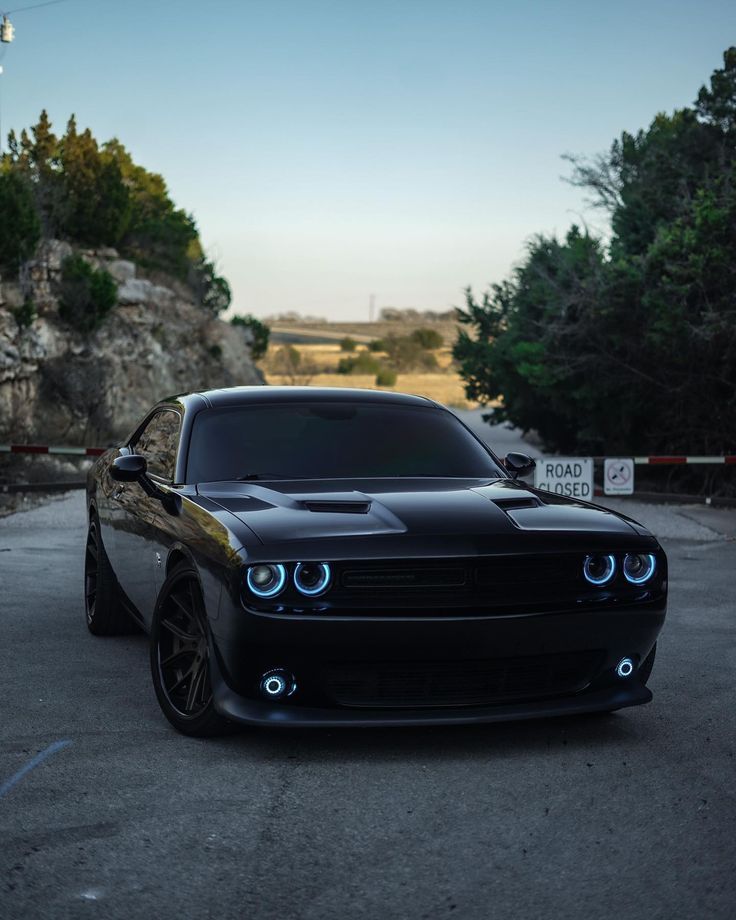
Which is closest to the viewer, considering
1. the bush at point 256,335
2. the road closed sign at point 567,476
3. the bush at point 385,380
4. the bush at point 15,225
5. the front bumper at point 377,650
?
the front bumper at point 377,650

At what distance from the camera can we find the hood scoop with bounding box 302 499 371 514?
Result: 5.42 metres

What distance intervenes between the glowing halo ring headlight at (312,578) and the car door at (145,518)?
1449 millimetres

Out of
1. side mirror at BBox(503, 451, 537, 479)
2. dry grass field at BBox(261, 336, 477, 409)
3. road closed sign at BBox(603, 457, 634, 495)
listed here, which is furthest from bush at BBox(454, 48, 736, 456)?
dry grass field at BBox(261, 336, 477, 409)

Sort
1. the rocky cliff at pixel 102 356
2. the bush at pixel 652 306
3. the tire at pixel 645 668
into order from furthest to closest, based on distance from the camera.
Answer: the rocky cliff at pixel 102 356
the bush at pixel 652 306
the tire at pixel 645 668

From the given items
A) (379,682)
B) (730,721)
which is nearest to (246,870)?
(379,682)

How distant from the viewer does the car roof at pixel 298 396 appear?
22.6 ft

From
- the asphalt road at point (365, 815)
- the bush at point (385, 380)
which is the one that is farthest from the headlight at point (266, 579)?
the bush at point (385, 380)

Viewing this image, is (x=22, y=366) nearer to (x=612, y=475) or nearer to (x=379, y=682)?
(x=612, y=475)

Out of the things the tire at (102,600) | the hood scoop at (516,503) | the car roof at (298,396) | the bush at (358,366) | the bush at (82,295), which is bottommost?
the bush at (358,366)

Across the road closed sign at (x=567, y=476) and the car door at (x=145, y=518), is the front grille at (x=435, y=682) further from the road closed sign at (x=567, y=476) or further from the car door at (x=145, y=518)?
the road closed sign at (x=567, y=476)

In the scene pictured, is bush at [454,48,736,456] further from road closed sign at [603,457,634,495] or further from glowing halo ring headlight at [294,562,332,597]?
glowing halo ring headlight at [294,562,332,597]

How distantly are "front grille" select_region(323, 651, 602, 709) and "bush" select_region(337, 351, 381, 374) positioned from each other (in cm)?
11119

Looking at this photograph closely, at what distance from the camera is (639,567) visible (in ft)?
18.1

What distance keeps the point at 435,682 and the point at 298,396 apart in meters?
2.28
